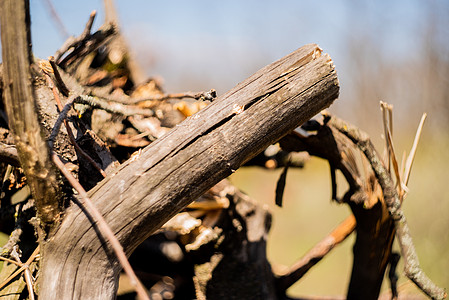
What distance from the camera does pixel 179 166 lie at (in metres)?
0.82

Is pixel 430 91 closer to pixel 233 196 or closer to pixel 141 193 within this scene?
pixel 233 196

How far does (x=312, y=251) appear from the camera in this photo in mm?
1587

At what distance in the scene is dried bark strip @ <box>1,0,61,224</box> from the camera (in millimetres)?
653

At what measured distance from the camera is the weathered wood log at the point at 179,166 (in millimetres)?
785

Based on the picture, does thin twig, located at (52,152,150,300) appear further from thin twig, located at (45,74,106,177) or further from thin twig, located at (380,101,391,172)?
thin twig, located at (380,101,391,172)

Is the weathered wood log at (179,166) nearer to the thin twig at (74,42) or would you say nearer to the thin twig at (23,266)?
the thin twig at (23,266)

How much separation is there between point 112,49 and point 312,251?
1.37 m

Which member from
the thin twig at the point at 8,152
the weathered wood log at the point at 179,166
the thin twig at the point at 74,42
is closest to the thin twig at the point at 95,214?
the weathered wood log at the point at 179,166

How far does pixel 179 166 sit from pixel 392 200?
83cm

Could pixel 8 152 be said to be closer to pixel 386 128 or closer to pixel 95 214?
pixel 95 214

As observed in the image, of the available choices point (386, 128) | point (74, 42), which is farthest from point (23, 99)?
point (386, 128)

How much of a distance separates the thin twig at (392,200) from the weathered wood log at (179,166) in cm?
44

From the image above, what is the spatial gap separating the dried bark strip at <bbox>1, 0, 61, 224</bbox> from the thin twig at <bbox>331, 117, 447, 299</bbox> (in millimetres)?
952

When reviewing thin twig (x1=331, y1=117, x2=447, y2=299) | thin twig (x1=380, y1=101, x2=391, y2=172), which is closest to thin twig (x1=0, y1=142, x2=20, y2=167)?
thin twig (x1=331, y1=117, x2=447, y2=299)
